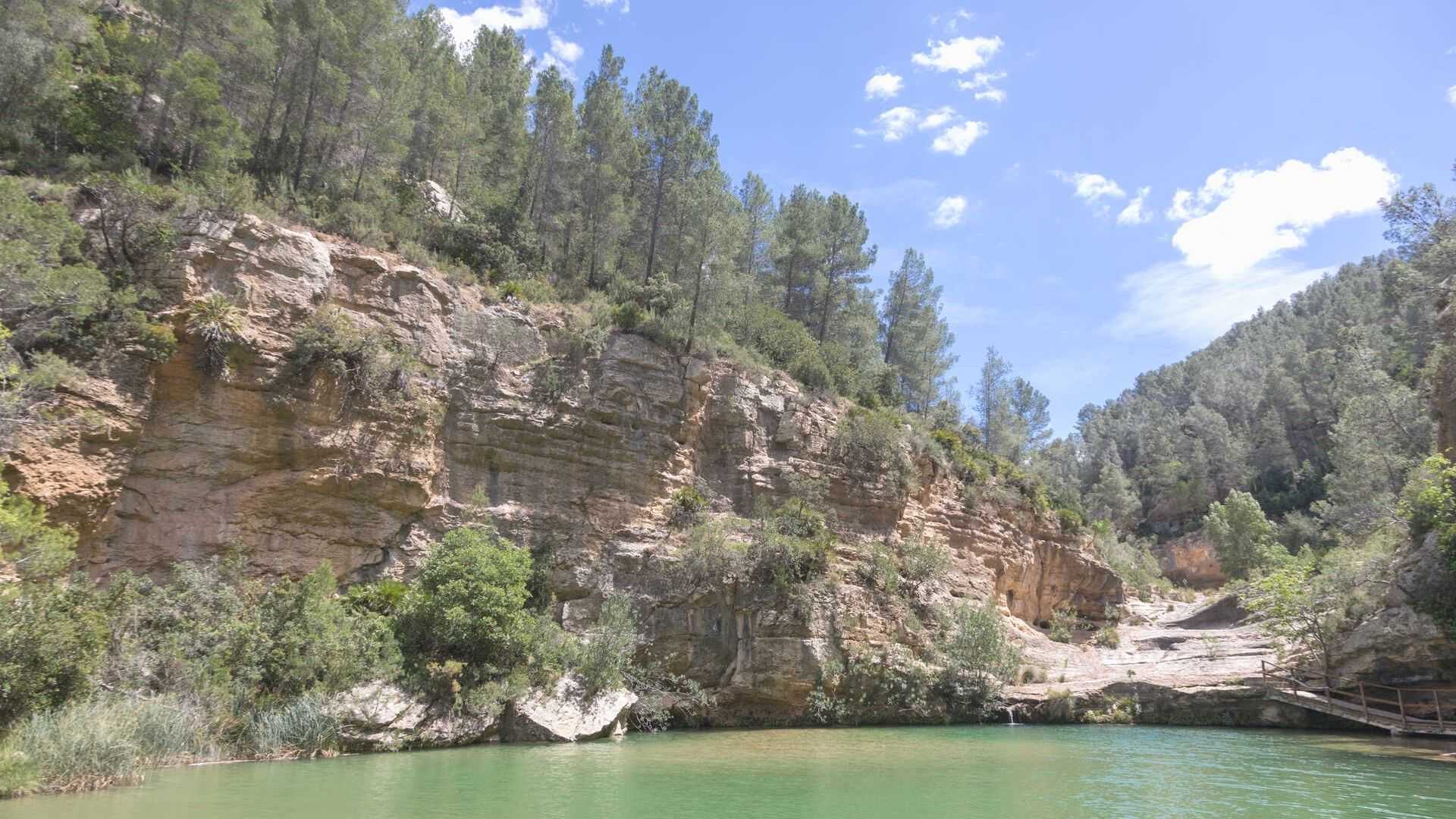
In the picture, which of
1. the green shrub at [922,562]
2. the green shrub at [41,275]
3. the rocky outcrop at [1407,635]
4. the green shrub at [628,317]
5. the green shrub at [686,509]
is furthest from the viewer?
the green shrub at [922,562]

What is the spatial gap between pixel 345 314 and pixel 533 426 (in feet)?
22.3

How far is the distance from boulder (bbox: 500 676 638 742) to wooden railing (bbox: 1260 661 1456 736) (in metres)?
20.7

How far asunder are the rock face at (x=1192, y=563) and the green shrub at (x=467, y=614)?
62.0m

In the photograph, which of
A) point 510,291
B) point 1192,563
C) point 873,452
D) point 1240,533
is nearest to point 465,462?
point 510,291

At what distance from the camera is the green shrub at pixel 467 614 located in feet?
62.5

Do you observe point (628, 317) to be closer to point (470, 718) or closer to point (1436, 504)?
point (470, 718)

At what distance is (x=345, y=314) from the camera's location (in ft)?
75.2

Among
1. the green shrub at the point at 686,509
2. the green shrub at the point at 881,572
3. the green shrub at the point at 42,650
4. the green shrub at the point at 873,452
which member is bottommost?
the green shrub at the point at 42,650

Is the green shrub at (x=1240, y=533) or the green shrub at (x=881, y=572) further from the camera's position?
the green shrub at (x=1240, y=533)

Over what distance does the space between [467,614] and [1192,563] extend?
223 feet

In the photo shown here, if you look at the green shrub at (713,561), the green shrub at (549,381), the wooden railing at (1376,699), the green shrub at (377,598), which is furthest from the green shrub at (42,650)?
the wooden railing at (1376,699)

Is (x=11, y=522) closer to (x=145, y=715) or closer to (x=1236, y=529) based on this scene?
(x=145, y=715)

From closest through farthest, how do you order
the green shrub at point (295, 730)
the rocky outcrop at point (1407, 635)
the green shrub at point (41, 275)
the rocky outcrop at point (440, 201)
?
the green shrub at point (295, 730) → the green shrub at point (41, 275) → the rocky outcrop at point (1407, 635) → the rocky outcrop at point (440, 201)

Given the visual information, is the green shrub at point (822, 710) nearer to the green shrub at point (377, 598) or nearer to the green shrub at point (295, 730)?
the green shrub at point (377, 598)
